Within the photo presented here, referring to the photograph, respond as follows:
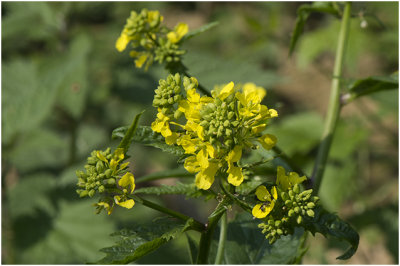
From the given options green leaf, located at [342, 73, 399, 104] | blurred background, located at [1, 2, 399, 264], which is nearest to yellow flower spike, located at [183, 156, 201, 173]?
green leaf, located at [342, 73, 399, 104]

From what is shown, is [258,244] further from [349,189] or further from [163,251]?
[349,189]

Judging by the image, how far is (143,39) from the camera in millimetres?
1623

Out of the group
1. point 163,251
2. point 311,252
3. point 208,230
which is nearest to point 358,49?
point 311,252

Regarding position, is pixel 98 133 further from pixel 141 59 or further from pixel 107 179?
pixel 107 179

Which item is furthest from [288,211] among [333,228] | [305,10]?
[305,10]

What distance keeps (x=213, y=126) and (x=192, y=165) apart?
0.39ft

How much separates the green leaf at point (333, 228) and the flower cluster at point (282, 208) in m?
0.05

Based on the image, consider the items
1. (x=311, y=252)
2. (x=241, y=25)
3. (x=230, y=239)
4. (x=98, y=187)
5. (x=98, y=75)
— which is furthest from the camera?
(x=241, y=25)

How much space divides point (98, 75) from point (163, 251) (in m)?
1.93

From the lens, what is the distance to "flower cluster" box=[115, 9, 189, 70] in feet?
5.25

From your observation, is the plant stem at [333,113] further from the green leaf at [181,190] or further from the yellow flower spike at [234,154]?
the yellow flower spike at [234,154]

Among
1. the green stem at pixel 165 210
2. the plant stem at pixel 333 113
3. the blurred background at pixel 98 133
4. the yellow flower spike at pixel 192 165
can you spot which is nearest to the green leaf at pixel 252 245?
the plant stem at pixel 333 113

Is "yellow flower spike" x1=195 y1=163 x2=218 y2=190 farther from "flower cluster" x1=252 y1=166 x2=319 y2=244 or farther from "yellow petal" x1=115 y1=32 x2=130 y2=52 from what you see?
"yellow petal" x1=115 y1=32 x2=130 y2=52

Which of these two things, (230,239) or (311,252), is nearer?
(230,239)
